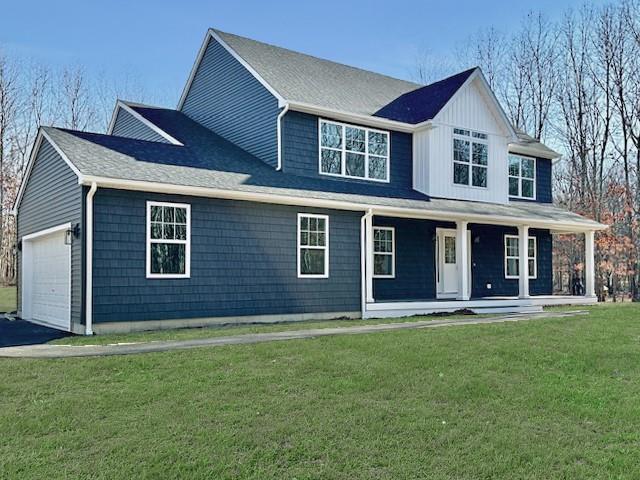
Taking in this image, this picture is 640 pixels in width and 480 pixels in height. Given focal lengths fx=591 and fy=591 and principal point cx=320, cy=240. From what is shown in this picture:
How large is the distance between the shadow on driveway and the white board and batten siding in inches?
437

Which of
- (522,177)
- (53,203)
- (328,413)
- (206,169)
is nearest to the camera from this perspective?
(328,413)

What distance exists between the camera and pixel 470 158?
1917 centimetres

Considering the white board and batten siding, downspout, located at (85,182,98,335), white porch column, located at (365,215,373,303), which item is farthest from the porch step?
downspout, located at (85,182,98,335)

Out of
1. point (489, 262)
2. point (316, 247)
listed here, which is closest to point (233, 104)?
point (316, 247)

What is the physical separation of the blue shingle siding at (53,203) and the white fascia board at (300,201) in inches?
35.0

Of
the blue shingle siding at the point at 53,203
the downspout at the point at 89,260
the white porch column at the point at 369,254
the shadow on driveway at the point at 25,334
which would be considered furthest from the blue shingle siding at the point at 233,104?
the shadow on driveway at the point at 25,334

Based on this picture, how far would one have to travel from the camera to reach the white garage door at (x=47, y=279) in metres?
13.0

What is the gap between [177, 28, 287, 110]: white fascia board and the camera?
52.4 ft

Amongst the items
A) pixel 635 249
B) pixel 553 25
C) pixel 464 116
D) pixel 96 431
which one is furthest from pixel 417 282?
pixel 553 25

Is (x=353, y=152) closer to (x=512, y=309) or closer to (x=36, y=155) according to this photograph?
(x=512, y=309)

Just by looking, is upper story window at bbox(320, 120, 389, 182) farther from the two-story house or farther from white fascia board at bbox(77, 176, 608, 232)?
white fascia board at bbox(77, 176, 608, 232)

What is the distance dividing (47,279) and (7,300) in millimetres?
11590

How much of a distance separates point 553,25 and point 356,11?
746 inches

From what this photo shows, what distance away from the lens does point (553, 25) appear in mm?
32531
